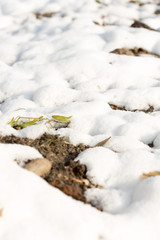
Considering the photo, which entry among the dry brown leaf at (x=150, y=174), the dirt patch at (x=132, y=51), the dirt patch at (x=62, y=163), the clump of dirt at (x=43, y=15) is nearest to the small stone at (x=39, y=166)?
the dirt patch at (x=62, y=163)

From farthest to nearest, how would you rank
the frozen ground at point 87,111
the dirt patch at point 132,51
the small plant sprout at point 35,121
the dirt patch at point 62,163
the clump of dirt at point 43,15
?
the clump of dirt at point 43,15
the dirt patch at point 132,51
the small plant sprout at point 35,121
the dirt patch at point 62,163
the frozen ground at point 87,111

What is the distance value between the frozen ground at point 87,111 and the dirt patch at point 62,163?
61 millimetres

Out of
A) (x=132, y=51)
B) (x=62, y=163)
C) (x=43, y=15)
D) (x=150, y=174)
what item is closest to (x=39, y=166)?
(x=62, y=163)

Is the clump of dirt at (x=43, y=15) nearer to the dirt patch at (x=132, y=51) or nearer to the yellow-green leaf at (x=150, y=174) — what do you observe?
the dirt patch at (x=132, y=51)

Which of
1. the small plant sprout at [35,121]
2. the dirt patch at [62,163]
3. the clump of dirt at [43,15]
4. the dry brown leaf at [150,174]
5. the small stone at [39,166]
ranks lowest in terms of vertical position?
the clump of dirt at [43,15]

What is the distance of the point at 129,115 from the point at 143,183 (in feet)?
2.95

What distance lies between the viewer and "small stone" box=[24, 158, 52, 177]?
146 cm

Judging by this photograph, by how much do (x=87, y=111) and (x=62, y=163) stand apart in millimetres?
725

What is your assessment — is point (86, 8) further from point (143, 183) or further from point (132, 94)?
point (143, 183)

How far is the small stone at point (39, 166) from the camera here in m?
1.46

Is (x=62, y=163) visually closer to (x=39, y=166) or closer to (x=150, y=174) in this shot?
(x=39, y=166)

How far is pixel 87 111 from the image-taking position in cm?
227

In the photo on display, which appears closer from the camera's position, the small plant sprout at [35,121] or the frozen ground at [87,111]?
the frozen ground at [87,111]

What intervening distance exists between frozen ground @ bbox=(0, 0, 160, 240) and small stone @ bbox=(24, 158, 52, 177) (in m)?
0.08
